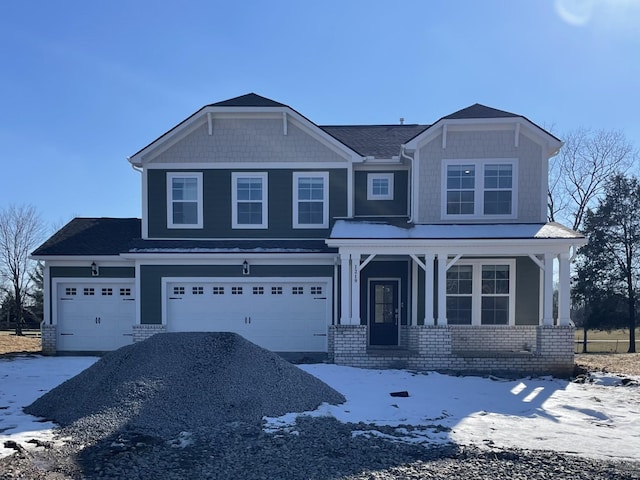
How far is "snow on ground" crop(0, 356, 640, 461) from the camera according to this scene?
5.93 meters

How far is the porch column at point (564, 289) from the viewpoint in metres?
10.7

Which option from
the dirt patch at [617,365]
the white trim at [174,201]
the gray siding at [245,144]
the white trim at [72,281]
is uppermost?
the gray siding at [245,144]

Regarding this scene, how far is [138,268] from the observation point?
40.7ft

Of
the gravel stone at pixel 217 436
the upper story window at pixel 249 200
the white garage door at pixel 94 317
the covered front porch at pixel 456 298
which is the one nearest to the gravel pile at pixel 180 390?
the gravel stone at pixel 217 436

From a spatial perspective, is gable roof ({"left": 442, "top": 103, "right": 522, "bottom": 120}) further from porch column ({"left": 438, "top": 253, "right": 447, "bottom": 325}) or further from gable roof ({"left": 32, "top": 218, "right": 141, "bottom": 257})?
gable roof ({"left": 32, "top": 218, "right": 141, "bottom": 257})

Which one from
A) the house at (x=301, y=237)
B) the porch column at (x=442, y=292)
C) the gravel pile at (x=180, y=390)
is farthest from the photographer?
the house at (x=301, y=237)

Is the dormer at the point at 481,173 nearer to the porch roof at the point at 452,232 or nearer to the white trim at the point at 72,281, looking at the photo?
the porch roof at the point at 452,232

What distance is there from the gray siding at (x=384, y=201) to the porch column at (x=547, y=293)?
160 inches

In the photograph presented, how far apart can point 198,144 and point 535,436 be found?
11004 mm

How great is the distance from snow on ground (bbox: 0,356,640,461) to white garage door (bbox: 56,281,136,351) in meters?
2.01

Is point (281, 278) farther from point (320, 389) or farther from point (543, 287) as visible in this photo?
point (543, 287)

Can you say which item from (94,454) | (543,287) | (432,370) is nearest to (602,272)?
(543,287)

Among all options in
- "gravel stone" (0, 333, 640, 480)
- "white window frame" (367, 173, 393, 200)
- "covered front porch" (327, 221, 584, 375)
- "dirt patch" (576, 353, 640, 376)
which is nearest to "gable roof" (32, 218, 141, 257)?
"gravel stone" (0, 333, 640, 480)

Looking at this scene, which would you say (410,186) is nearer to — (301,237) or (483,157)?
(483,157)
